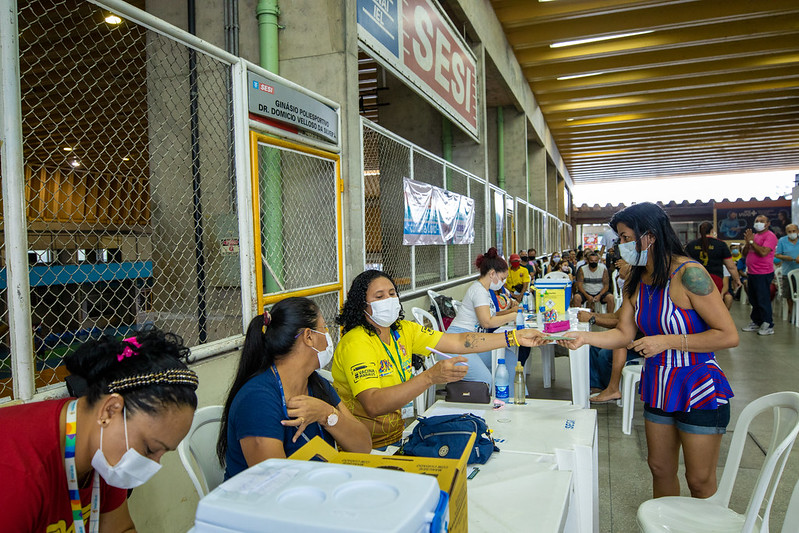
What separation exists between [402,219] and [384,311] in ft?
10.3

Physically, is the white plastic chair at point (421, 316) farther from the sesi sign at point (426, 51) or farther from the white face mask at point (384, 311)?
the white face mask at point (384, 311)

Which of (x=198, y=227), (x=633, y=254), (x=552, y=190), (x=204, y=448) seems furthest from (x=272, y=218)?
(x=552, y=190)

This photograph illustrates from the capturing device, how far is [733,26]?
8.65 metres

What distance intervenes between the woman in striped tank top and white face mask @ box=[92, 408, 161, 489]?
1.79 m

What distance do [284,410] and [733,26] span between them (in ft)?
33.3

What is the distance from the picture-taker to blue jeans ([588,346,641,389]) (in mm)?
4492

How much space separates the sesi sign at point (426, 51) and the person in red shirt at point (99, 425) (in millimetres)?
3034

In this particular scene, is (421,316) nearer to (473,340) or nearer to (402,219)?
(402,219)

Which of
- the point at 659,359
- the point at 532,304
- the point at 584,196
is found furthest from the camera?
the point at 584,196

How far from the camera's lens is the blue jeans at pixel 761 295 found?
7375 millimetres

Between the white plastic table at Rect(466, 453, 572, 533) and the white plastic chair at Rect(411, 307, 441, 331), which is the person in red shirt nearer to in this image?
the white plastic table at Rect(466, 453, 572, 533)

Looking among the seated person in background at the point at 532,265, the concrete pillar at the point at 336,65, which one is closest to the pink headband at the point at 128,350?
the concrete pillar at the point at 336,65

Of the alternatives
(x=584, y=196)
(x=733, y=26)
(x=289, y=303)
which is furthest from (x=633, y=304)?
(x=584, y=196)

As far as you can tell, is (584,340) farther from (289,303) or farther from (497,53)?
(497,53)
